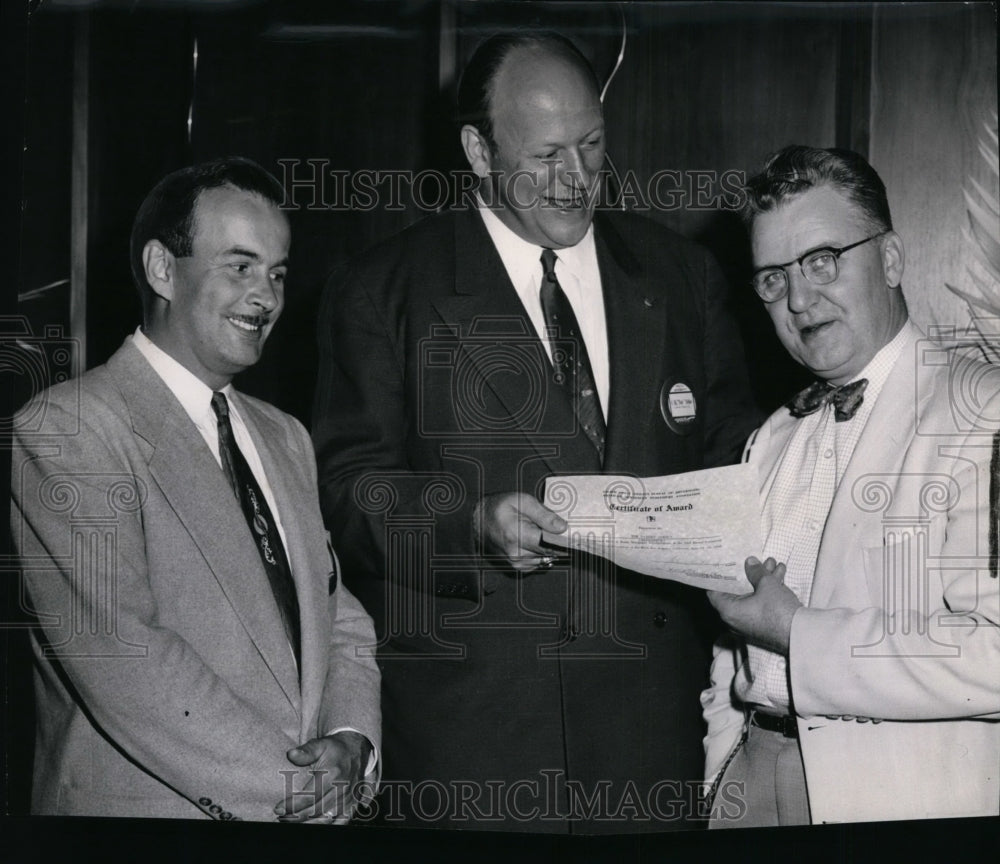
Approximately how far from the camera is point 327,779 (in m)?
2.39

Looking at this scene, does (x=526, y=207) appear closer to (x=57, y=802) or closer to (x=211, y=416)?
(x=211, y=416)

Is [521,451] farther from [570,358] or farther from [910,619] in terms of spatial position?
[910,619]

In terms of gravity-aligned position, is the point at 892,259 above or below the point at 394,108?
below

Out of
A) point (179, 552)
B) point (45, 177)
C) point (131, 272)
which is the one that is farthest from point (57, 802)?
point (45, 177)

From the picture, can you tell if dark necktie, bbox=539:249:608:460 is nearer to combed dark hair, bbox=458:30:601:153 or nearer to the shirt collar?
combed dark hair, bbox=458:30:601:153

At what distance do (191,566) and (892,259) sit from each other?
5.24ft

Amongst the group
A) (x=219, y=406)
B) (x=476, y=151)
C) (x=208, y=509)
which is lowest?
(x=208, y=509)

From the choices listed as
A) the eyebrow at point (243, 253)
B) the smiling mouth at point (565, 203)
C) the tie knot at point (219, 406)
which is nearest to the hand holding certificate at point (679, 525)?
the smiling mouth at point (565, 203)

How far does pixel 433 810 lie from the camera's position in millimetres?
2484

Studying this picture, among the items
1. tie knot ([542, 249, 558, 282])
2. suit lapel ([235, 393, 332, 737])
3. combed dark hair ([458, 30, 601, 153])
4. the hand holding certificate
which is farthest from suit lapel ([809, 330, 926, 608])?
suit lapel ([235, 393, 332, 737])

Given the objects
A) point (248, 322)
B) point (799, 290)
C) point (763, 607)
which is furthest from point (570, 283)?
point (763, 607)

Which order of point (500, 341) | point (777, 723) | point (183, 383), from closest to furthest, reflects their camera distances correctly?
point (777, 723), point (183, 383), point (500, 341)

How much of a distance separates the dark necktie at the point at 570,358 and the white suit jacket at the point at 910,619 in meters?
0.54

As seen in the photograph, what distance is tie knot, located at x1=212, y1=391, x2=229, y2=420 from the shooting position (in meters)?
2.44
